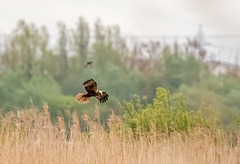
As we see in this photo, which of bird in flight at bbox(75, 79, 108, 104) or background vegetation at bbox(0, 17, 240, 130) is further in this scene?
background vegetation at bbox(0, 17, 240, 130)

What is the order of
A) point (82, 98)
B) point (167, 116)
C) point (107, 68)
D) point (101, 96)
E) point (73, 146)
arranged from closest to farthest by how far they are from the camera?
point (82, 98) < point (101, 96) < point (73, 146) < point (167, 116) < point (107, 68)

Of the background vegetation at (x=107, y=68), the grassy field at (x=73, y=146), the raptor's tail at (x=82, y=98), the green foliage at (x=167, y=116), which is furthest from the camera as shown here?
the background vegetation at (x=107, y=68)

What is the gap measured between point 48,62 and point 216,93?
6.54 meters

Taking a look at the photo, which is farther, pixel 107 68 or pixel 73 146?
pixel 107 68

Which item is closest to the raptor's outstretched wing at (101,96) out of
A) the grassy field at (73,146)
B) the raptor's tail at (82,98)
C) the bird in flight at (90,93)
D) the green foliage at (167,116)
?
the bird in flight at (90,93)

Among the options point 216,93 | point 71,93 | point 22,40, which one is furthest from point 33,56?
point 216,93

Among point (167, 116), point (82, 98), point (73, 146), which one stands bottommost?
point (73, 146)

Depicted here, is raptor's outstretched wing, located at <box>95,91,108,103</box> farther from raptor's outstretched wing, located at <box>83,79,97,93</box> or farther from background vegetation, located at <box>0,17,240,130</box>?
background vegetation, located at <box>0,17,240,130</box>

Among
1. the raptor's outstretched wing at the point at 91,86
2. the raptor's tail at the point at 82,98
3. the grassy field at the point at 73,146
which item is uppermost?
the raptor's outstretched wing at the point at 91,86

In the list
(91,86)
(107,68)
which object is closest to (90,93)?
(91,86)

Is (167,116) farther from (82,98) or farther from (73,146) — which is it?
(82,98)

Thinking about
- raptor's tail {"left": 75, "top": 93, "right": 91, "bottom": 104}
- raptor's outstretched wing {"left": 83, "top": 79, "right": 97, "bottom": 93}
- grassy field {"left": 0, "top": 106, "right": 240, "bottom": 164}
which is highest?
raptor's outstretched wing {"left": 83, "top": 79, "right": 97, "bottom": 93}

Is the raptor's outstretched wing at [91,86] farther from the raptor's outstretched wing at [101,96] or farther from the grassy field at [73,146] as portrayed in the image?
the grassy field at [73,146]

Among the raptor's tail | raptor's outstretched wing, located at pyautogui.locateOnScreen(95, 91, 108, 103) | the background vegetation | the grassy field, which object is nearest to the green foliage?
the grassy field
